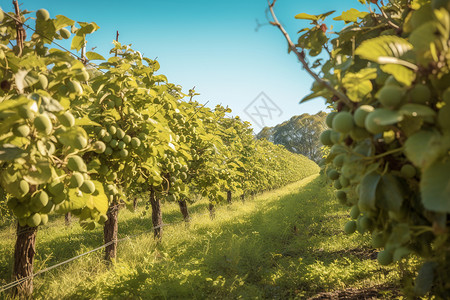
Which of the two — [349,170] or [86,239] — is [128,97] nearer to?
[349,170]

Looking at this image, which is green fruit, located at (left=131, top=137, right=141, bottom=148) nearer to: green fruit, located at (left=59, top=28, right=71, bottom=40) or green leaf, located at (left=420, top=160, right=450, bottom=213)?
green fruit, located at (left=59, top=28, right=71, bottom=40)

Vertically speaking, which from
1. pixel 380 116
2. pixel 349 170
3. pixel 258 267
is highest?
pixel 380 116

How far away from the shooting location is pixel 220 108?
8789 mm

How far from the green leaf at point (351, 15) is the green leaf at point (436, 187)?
1087 mm

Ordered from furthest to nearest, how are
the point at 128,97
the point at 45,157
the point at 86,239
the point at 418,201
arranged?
1. the point at 86,239
2. the point at 128,97
3. the point at 45,157
4. the point at 418,201

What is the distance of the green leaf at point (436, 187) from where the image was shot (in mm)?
569

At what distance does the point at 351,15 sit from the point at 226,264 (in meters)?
4.04

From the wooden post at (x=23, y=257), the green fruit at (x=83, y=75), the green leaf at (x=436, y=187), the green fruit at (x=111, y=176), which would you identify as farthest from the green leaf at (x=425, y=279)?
the wooden post at (x=23, y=257)

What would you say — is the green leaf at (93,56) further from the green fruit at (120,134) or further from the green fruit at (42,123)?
the green fruit at (42,123)

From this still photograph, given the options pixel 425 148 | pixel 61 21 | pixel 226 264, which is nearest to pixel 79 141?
pixel 61 21

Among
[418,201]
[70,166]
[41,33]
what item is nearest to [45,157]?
[70,166]

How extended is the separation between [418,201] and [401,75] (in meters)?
0.40

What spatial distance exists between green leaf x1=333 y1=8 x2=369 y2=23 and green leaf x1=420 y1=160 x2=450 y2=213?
1.09 metres

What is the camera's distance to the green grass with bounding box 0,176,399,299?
10.9 ft
